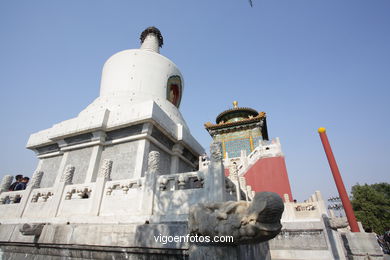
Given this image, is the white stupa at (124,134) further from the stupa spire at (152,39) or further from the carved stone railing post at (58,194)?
the stupa spire at (152,39)

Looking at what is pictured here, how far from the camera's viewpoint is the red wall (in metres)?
11.4

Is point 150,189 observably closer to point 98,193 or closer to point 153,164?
point 153,164

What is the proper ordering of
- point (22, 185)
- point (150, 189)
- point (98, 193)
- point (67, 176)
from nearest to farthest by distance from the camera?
point (150, 189), point (98, 193), point (67, 176), point (22, 185)

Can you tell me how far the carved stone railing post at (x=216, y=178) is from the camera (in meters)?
4.11

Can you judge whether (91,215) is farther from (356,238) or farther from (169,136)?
(356,238)

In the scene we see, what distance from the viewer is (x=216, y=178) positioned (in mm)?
4273

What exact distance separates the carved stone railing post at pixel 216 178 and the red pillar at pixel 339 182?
10.2 m

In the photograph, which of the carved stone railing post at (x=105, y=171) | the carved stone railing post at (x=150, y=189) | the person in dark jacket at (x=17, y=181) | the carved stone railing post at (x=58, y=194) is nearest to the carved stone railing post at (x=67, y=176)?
the carved stone railing post at (x=58, y=194)

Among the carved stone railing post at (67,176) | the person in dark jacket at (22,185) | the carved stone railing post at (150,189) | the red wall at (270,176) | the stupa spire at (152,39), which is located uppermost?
the stupa spire at (152,39)

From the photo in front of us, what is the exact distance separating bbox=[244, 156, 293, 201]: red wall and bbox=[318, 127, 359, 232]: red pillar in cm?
268

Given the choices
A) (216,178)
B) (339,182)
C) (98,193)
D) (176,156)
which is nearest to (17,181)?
(98,193)

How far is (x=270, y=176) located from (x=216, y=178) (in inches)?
343

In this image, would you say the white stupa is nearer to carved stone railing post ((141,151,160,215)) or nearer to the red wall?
carved stone railing post ((141,151,160,215))

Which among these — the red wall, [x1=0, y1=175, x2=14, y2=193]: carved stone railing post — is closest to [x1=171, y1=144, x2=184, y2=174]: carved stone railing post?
the red wall
